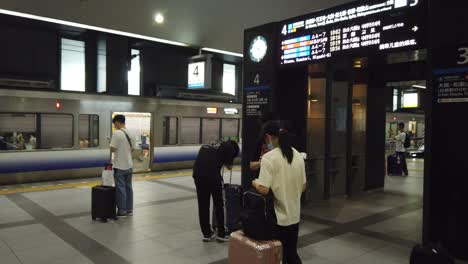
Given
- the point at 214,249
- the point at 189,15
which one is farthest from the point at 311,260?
the point at 189,15

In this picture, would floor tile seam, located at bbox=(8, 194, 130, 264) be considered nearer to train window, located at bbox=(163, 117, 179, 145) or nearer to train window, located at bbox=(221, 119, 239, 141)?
train window, located at bbox=(163, 117, 179, 145)

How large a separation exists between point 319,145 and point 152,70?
9751 mm

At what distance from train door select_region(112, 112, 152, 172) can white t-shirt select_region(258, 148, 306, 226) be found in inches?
366

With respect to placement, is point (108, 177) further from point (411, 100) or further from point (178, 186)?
point (411, 100)

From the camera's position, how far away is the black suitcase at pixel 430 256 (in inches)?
122

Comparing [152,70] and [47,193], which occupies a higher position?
[152,70]

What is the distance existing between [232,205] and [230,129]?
9245 mm

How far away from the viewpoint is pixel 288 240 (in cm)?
327

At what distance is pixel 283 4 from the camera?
950 centimetres

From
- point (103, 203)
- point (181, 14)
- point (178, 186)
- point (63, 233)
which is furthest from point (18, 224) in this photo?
point (181, 14)

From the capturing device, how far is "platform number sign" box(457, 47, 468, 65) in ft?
13.7

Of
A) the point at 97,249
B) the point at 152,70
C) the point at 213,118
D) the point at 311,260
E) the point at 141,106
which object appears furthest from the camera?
the point at 152,70

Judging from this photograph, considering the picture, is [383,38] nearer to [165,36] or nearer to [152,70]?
[165,36]

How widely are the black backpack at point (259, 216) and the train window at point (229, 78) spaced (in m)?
16.3
